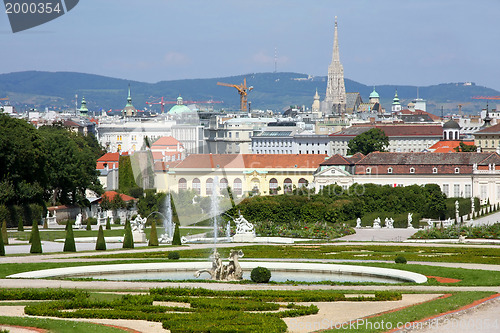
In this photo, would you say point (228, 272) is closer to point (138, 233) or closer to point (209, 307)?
point (209, 307)

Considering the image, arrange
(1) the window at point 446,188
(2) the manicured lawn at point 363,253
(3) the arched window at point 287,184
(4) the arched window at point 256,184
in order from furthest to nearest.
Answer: (4) the arched window at point 256,184 < (3) the arched window at point 287,184 < (1) the window at point 446,188 < (2) the manicured lawn at point 363,253

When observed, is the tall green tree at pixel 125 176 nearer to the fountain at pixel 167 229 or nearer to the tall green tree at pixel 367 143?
the fountain at pixel 167 229

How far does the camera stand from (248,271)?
40.8 m

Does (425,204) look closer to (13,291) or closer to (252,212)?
(252,212)

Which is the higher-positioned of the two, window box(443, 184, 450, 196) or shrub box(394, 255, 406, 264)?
window box(443, 184, 450, 196)

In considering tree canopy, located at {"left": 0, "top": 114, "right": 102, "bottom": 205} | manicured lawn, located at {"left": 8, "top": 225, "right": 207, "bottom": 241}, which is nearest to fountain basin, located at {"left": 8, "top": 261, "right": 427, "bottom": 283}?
manicured lawn, located at {"left": 8, "top": 225, "right": 207, "bottom": 241}

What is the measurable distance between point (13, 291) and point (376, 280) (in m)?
13.8

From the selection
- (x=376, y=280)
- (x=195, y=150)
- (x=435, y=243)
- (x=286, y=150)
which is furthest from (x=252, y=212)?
(x=286, y=150)

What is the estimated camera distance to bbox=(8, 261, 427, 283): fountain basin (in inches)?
1487

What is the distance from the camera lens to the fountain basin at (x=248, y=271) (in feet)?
124

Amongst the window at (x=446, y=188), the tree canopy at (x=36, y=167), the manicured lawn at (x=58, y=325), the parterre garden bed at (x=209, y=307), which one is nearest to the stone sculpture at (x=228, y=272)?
the parterre garden bed at (x=209, y=307)

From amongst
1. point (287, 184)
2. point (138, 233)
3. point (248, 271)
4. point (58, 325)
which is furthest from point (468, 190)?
point (58, 325)

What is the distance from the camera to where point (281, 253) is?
159 ft

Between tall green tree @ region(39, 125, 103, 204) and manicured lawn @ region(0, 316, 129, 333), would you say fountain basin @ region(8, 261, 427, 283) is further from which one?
tall green tree @ region(39, 125, 103, 204)
